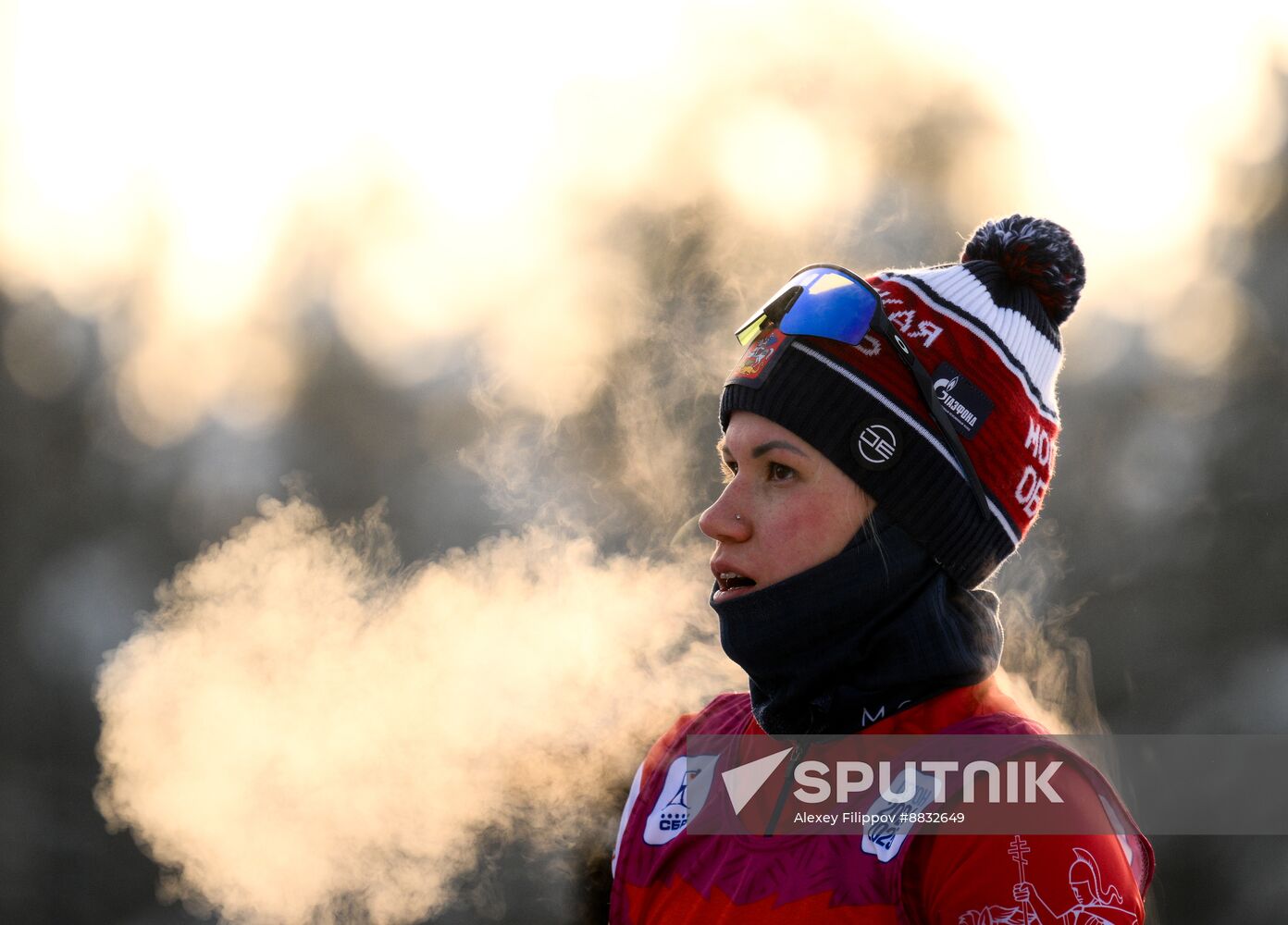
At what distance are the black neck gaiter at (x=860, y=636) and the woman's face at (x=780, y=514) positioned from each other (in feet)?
0.11

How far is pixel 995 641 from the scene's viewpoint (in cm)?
225

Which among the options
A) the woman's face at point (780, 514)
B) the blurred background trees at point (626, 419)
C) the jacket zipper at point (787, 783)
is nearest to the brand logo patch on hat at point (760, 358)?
the woman's face at point (780, 514)

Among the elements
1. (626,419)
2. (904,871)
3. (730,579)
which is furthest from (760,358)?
(626,419)

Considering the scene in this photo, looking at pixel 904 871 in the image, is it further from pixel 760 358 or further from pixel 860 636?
pixel 760 358

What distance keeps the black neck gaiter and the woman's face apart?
0.03 m

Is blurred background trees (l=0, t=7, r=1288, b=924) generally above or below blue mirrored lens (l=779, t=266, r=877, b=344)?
above

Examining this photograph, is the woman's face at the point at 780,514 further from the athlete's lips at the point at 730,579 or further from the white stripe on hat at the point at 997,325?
the white stripe on hat at the point at 997,325

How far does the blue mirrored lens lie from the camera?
2.28 m

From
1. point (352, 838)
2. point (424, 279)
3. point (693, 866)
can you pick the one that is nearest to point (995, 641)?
point (693, 866)

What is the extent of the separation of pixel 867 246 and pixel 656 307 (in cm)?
104

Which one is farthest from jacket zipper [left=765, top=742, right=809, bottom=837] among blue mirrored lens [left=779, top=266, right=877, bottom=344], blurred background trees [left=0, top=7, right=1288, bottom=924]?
blurred background trees [left=0, top=7, right=1288, bottom=924]

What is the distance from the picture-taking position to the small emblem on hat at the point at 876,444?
7.13 feet

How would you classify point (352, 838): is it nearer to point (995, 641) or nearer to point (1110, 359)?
point (995, 641)

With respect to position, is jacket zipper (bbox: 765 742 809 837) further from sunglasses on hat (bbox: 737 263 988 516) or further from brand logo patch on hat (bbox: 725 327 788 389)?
brand logo patch on hat (bbox: 725 327 788 389)
